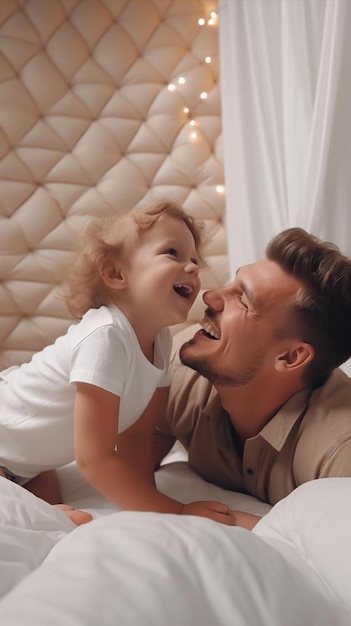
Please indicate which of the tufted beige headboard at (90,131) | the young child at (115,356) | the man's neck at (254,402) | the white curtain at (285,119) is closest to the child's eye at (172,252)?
the young child at (115,356)

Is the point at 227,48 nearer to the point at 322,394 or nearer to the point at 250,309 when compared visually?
the point at 250,309

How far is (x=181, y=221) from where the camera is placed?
4.57 ft

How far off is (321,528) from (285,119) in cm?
127

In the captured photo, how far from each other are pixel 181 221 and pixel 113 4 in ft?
4.64

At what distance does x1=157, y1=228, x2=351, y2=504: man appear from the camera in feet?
4.30

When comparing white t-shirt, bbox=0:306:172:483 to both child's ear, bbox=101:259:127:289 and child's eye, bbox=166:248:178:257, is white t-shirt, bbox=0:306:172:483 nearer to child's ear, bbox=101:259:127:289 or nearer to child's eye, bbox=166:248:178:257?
child's ear, bbox=101:259:127:289

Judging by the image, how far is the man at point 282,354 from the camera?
1311 millimetres

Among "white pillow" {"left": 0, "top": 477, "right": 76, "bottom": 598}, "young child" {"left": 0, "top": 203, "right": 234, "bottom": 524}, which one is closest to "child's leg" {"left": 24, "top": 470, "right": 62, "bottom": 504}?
"young child" {"left": 0, "top": 203, "right": 234, "bottom": 524}

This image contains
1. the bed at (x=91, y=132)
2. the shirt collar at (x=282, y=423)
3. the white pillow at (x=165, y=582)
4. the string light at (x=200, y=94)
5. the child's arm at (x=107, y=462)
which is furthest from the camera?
the string light at (x=200, y=94)

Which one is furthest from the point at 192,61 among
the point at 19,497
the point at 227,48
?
the point at 19,497

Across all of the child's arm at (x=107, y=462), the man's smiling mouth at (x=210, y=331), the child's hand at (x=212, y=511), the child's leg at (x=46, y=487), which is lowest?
the child's leg at (x=46, y=487)

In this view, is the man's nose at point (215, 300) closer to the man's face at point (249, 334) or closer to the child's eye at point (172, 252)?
the man's face at point (249, 334)

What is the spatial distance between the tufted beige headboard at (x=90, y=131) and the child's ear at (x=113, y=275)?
2.79 ft

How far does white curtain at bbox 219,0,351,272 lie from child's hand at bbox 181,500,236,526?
0.79m
